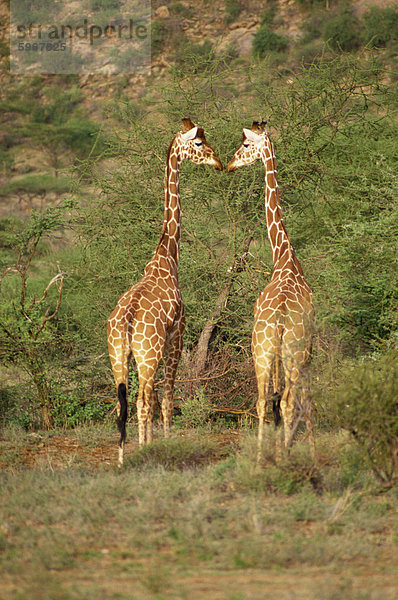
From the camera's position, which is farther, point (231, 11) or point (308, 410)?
point (231, 11)

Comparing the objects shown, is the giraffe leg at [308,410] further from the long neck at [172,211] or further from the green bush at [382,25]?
the green bush at [382,25]

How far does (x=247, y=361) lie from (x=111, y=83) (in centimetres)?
3602

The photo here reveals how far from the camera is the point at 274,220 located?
720 cm

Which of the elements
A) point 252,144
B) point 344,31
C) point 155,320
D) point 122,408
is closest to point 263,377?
point 155,320

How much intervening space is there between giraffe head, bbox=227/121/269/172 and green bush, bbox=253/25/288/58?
3238 centimetres

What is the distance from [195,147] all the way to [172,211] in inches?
28.1

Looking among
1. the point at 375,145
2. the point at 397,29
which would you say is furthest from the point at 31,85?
the point at 375,145

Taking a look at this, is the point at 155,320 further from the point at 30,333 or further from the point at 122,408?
the point at 30,333

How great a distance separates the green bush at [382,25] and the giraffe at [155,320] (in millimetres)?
28102

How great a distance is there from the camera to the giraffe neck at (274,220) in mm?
7000

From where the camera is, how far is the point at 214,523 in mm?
4695

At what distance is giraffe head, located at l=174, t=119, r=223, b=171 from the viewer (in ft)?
24.6

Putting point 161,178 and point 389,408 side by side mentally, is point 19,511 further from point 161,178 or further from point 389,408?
point 161,178

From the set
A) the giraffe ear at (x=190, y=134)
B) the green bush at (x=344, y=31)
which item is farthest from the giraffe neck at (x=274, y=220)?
the green bush at (x=344, y=31)
